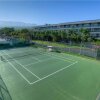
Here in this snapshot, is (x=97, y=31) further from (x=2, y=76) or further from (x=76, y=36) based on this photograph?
(x=2, y=76)

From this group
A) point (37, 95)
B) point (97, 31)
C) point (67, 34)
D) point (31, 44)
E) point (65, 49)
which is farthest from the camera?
point (97, 31)

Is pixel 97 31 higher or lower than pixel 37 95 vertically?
higher

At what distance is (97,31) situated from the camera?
5100 cm

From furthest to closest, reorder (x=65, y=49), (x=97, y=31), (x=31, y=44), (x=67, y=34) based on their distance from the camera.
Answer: (x=97, y=31) → (x=67, y=34) → (x=31, y=44) → (x=65, y=49)

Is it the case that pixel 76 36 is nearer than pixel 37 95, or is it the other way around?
pixel 37 95

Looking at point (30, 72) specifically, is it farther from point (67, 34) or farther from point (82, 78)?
point (67, 34)

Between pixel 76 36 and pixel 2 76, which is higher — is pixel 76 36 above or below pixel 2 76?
above

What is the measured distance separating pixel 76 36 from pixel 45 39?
1496 centimetres

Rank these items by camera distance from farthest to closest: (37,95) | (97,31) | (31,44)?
(97,31), (31,44), (37,95)

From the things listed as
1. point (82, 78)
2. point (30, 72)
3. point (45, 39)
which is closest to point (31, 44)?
point (45, 39)

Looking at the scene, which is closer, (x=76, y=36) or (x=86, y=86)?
(x=86, y=86)

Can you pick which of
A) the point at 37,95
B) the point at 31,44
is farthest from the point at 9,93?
the point at 31,44

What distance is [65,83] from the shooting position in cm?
1248

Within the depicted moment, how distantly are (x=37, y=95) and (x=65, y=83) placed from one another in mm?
3426
